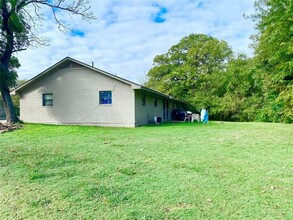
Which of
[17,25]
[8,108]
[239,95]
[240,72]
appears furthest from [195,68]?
[8,108]

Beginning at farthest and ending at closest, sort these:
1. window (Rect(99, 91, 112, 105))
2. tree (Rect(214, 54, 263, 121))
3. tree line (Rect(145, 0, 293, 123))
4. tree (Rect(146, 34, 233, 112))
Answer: tree (Rect(146, 34, 233, 112)), tree (Rect(214, 54, 263, 121)), tree line (Rect(145, 0, 293, 123)), window (Rect(99, 91, 112, 105))

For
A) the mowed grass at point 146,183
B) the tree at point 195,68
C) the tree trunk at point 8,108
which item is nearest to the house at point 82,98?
the tree trunk at point 8,108

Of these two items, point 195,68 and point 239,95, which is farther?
point 195,68

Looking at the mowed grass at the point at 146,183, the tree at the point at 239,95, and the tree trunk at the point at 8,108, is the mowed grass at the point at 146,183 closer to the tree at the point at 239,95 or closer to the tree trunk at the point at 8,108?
the tree trunk at the point at 8,108

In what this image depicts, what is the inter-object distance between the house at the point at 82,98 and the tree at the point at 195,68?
14.5 metres

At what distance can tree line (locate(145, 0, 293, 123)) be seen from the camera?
17.6 metres

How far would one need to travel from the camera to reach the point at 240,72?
1054 inches

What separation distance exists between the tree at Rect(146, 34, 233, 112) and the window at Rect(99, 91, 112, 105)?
16357mm

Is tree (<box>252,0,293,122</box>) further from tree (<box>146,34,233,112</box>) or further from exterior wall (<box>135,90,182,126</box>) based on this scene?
exterior wall (<box>135,90,182,126</box>)

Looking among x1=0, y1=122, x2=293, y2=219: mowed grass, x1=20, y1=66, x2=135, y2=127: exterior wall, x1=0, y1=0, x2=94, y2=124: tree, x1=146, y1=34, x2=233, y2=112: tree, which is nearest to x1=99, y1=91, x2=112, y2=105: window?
x1=20, y1=66, x2=135, y2=127: exterior wall

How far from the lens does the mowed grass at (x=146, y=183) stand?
3633 millimetres

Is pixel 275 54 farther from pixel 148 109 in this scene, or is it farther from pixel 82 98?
pixel 82 98

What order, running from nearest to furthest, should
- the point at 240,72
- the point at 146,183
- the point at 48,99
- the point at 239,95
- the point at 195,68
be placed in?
the point at 146,183 → the point at 48,99 → the point at 240,72 → the point at 239,95 → the point at 195,68

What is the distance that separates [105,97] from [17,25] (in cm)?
743
